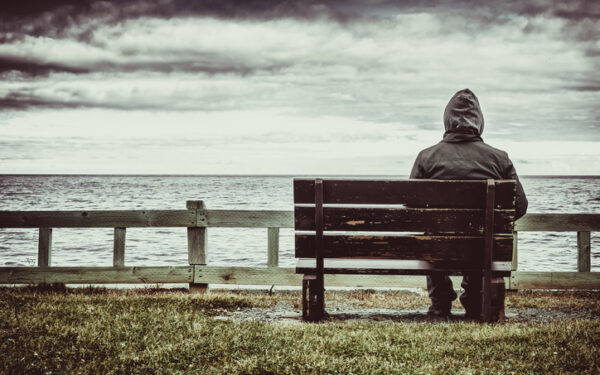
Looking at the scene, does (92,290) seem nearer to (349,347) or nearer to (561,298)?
(349,347)

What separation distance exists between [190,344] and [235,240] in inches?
670

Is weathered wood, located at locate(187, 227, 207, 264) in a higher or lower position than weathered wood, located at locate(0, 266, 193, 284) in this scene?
higher

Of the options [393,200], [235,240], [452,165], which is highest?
[452,165]

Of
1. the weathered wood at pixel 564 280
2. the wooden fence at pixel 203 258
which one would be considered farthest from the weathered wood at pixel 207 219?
the weathered wood at pixel 564 280

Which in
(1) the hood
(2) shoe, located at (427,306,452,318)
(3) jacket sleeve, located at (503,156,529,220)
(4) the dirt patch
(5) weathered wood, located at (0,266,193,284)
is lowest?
(4) the dirt patch

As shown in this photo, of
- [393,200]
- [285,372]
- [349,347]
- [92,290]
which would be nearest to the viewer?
[285,372]

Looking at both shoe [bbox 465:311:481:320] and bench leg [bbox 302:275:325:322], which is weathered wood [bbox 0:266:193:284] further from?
shoe [bbox 465:311:481:320]

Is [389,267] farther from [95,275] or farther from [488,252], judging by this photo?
[95,275]

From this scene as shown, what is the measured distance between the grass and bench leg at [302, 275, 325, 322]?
0.97 ft

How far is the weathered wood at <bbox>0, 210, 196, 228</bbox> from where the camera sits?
287 inches

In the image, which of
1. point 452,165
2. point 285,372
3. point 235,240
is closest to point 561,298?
point 452,165

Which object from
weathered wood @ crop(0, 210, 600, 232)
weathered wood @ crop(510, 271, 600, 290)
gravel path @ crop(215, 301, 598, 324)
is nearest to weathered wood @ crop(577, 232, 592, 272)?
weathered wood @ crop(0, 210, 600, 232)

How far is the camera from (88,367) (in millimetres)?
3709

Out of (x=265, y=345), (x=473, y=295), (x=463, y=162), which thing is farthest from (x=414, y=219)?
(x=265, y=345)
